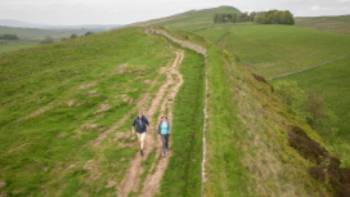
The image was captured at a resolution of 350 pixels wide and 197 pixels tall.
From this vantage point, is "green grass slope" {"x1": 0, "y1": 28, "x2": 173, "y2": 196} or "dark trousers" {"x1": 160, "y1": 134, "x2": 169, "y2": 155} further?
"dark trousers" {"x1": 160, "y1": 134, "x2": 169, "y2": 155}

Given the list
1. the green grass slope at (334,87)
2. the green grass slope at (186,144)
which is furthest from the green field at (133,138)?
the green grass slope at (334,87)

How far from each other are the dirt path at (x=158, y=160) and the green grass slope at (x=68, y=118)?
602mm

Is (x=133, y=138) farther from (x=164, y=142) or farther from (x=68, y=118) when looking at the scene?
(x=68, y=118)

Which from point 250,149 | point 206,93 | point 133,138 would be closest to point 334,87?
point 206,93

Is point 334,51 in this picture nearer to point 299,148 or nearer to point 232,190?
point 299,148

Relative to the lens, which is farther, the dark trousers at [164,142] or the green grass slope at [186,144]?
the dark trousers at [164,142]

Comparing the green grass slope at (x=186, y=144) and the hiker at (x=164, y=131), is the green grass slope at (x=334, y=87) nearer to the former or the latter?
the green grass slope at (x=186, y=144)

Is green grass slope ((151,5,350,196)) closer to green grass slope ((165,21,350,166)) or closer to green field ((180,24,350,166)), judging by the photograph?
green grass slope ((165,21,350,166))

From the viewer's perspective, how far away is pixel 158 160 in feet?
68.0

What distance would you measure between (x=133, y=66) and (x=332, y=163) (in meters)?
26.7

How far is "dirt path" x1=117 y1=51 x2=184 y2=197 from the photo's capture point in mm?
18031

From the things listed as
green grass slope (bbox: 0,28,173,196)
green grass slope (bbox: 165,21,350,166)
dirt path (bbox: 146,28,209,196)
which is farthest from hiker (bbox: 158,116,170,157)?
green grass slope (bbox: 165,21,350,166)

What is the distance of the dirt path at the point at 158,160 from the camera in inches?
710

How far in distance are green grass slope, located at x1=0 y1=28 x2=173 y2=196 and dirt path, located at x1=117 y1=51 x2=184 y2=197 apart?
1.97ft
